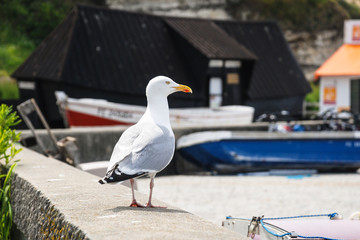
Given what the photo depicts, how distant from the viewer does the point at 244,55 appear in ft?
87.5

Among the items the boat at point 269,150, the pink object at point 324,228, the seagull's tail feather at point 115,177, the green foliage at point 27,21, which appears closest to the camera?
the seagull's tail feather at point 115,177

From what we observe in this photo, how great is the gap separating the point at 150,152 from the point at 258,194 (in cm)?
756

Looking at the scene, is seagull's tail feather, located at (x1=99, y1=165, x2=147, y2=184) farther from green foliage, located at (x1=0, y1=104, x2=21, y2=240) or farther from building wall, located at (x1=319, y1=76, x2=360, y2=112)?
building wall, located at (x1=319, y1=76, x2=360, y2=112)

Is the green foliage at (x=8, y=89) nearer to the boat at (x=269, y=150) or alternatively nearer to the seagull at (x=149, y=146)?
the boat at (x=269, y=150)

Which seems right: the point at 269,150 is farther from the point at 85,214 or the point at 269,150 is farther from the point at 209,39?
the point at 209,39

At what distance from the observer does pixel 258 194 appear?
12203 millimetres

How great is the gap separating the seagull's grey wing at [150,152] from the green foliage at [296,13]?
4242 cm

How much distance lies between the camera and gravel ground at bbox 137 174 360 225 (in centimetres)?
1037

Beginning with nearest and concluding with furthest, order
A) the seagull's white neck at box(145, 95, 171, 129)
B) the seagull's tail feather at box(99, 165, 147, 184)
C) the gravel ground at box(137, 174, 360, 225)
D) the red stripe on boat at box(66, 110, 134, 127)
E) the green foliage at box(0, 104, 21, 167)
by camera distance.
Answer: the seagull's tail feather at box(99, 165, 147, 184), the seagull's white neck at box(145, 95, 171, 129), the green foliage at box(0, 104, 21, 167), the gravel ground at box(137, 174, 360, 225), the red stripe on boat at box(66, 110, 134, 127)

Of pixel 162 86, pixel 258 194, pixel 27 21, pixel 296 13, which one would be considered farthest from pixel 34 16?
pixel 162 86

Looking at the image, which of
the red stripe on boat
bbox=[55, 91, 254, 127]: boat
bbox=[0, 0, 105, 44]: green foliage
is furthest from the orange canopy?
bbox=[0, 0, 105, 44]: green foliage

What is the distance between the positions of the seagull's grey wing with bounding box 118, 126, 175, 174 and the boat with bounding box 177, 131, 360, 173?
9540 millimetres

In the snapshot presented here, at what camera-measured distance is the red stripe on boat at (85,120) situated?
20.4 m

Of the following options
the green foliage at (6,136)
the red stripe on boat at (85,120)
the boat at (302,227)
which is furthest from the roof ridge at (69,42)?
the boat at (302,227)
